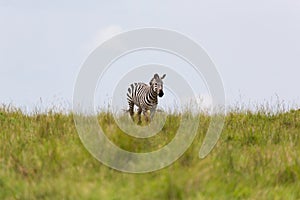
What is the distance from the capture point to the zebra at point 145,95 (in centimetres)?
1276

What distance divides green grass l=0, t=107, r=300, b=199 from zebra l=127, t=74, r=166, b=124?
7.37 feet

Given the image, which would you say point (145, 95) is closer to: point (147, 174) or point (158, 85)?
point (158, 85)

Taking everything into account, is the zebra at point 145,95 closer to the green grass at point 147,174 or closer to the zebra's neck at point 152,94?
the zebra's neck at point 152,94

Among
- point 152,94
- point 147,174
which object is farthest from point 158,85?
A: point 147,174

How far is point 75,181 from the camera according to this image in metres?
6.53

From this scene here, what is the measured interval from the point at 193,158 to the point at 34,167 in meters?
2.22

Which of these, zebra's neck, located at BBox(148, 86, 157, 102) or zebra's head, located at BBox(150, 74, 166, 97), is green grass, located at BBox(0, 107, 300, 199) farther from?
zebra's neck, located at BBox(148, 86, 157, 102)

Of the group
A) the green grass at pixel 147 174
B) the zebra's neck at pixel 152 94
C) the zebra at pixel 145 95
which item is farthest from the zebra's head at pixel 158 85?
the green grass at pixel 147 174

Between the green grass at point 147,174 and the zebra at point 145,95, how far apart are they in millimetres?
2248

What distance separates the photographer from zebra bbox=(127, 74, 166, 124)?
12.8 meters

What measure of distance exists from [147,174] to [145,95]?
7010mm

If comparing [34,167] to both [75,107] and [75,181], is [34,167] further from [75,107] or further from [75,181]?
[75,107]

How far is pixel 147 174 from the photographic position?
6668mm

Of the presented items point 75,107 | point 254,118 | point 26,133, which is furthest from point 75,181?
point 254,118
